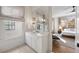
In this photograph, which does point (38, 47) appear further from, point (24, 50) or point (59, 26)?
point (59, 26)

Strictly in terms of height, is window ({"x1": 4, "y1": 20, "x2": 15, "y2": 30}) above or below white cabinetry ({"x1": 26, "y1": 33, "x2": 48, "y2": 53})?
above

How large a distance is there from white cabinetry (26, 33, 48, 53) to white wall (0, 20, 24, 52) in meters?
0.14

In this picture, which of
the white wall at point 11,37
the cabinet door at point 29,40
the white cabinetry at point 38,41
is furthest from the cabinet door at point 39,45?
the white wall at point 11,37

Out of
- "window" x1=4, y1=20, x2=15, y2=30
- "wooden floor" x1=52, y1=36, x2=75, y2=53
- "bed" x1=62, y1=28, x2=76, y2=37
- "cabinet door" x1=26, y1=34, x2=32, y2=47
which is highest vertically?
"window" x1=4, y1=20, x2=15, y2=30

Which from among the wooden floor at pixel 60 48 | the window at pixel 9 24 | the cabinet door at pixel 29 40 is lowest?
the wooden floor at pixel 60 48

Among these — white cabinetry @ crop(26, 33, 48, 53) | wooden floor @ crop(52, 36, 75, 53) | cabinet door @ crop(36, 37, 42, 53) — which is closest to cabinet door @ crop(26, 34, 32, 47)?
white cabinetry @ crop(26, 33, 48, 53)

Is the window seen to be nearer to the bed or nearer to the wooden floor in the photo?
the wooden floor

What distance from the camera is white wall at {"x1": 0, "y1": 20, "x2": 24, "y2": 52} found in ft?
4.73

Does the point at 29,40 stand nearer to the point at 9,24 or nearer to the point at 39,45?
the point at 39,45

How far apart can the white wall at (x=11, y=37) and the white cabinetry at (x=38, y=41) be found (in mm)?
135

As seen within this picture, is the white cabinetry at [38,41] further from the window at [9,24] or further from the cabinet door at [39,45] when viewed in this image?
the window at [9,24]

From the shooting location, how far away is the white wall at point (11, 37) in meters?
1.44
